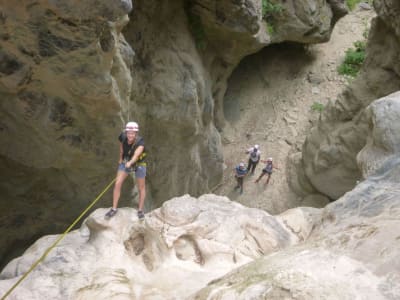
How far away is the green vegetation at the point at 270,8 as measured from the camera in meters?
11.6

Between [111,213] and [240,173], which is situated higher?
[111,213]

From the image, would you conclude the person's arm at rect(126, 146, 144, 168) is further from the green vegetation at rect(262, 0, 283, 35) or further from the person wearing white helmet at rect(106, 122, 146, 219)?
the green vegetation at rect(262, 0, 283, 35)

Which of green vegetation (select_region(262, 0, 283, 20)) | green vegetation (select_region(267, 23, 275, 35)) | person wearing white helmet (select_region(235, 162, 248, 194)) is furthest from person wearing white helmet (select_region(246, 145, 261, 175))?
green vegetation (select_region(262, 0, 283, 20))

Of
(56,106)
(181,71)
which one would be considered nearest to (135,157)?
(56,106)

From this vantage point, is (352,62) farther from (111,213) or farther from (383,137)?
(111,213)

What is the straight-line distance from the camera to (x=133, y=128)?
4664mm

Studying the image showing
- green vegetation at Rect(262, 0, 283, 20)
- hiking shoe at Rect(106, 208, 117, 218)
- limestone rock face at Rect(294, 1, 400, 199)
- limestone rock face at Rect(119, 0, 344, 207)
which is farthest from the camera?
green vegetation at Rect(262, 0, 283, 20)

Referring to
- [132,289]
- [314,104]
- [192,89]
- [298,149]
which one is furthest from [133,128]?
[314,104]

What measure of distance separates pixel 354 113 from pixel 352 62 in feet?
19.7

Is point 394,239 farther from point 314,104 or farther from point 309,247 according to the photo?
point 314,104

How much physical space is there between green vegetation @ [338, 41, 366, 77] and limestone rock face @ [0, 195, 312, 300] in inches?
424

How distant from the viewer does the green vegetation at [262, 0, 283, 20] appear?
11.6 meters

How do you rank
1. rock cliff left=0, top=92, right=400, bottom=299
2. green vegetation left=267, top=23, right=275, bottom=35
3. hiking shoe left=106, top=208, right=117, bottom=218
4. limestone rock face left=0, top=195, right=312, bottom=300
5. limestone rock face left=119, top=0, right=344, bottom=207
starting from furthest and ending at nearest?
1. green vegetation left=267, top=23, right=275, bottom=35
2. limestone rock face left=119, top=0, right=344, bottom=207
3. hiking shoe left=106, top=208, right=117, bottom=218
4. limestone rock face left=0, top=195, right=312, bottom=300
5. rock cliff left=0, top=92, right=400, bottom=299

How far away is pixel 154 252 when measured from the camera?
461 cm
